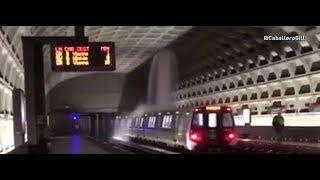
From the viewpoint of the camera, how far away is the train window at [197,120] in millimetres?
24078

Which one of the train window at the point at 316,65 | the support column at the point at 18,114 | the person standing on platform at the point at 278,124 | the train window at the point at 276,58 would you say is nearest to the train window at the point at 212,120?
the person standing on platform at the point at 278,124

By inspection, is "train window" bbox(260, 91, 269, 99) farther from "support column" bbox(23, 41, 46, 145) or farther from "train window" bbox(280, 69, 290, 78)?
"support column" bbox(23, 41, 46, 145)

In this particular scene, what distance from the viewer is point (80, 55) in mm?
17594

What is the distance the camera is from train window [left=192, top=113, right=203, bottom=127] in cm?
2408

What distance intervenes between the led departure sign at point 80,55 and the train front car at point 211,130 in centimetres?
726

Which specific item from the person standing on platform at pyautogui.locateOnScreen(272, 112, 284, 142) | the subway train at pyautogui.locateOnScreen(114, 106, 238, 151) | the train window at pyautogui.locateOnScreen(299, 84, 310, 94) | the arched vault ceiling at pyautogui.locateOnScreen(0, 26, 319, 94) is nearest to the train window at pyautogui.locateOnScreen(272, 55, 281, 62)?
the arched vault ceiling at pyautogui.locateOnScreen(0, 26, 319, 94)

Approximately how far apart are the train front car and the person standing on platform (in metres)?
2.29

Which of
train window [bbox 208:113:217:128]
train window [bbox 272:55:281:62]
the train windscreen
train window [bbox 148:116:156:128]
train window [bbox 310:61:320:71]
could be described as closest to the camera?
train window [bbox 208:113:217:128]

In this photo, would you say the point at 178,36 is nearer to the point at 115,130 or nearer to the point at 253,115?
the point at 253,115

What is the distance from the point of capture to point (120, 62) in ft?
69.8

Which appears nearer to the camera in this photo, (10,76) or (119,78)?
(119,78)
